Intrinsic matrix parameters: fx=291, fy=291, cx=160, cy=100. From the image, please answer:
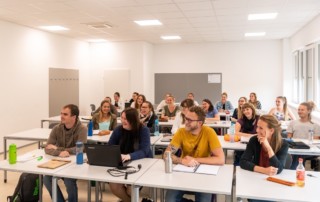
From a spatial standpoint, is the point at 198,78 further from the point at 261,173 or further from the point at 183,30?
the point at 261,173

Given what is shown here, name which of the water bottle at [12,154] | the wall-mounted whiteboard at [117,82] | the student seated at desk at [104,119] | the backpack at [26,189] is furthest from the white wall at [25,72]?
the water bottle at [12,154]

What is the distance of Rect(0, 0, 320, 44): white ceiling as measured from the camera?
17.0ft

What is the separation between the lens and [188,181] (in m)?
2.40

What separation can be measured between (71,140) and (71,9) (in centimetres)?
309

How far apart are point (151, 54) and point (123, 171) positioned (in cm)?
833

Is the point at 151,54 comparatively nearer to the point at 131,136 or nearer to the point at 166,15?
the point at 166,15

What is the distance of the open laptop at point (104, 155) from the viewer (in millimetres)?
2736

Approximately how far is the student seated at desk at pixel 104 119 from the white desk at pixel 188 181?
8.11 feet

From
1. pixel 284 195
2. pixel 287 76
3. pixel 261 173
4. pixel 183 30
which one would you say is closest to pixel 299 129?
pixel 261 173

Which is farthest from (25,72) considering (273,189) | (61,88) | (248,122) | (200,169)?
(273,189)

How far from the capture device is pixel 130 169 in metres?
2.74

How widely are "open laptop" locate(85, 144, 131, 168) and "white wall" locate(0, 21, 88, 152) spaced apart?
15.2 ft

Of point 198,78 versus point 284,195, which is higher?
point 198,78

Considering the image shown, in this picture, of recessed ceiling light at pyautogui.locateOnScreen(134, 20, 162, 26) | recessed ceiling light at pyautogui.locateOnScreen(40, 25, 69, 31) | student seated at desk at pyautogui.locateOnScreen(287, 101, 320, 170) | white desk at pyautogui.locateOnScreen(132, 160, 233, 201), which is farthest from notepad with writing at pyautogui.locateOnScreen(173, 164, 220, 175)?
recessed ceiling light at pyautogui.locateOnScreen(40, 25, 69, 31)
